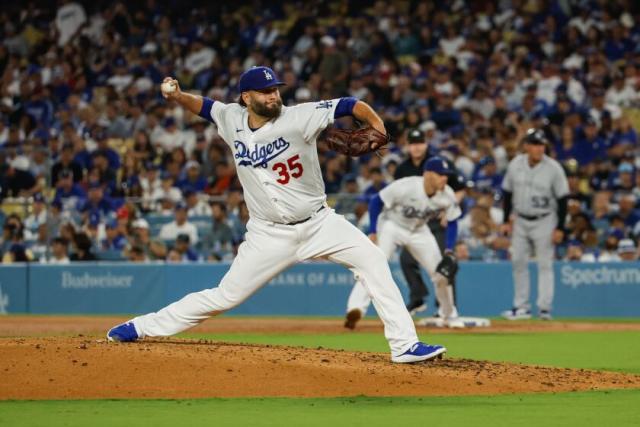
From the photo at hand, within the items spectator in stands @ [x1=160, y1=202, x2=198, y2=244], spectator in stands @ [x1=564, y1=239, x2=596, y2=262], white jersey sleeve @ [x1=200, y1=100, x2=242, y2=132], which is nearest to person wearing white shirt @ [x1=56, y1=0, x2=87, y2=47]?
spectator in stands @ [x1=160, y1=202, x2=198, y2=244]

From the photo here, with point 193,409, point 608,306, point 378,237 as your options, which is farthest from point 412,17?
point 193,409

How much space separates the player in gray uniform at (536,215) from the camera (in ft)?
51.8

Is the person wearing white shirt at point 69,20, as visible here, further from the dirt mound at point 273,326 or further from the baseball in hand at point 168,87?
the baseball in hand at point 168,87

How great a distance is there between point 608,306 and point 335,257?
32.3 ft

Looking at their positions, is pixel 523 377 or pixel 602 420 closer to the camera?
pixel 602 420

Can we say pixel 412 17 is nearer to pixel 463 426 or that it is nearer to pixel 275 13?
pixel 275 13

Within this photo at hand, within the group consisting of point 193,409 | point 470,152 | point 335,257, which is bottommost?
point 193,409

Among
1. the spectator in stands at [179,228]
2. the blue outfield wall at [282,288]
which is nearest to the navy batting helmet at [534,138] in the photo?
the blue outfield wall at [282,288]

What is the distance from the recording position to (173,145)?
23125 millimetres

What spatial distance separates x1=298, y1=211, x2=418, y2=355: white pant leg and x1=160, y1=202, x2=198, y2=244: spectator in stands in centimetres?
1079

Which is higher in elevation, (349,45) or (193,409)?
(349,45)

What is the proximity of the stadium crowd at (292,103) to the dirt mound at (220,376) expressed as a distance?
265 inches

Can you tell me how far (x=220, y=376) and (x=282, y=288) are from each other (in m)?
10.9

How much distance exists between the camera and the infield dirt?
7855 millimetres
